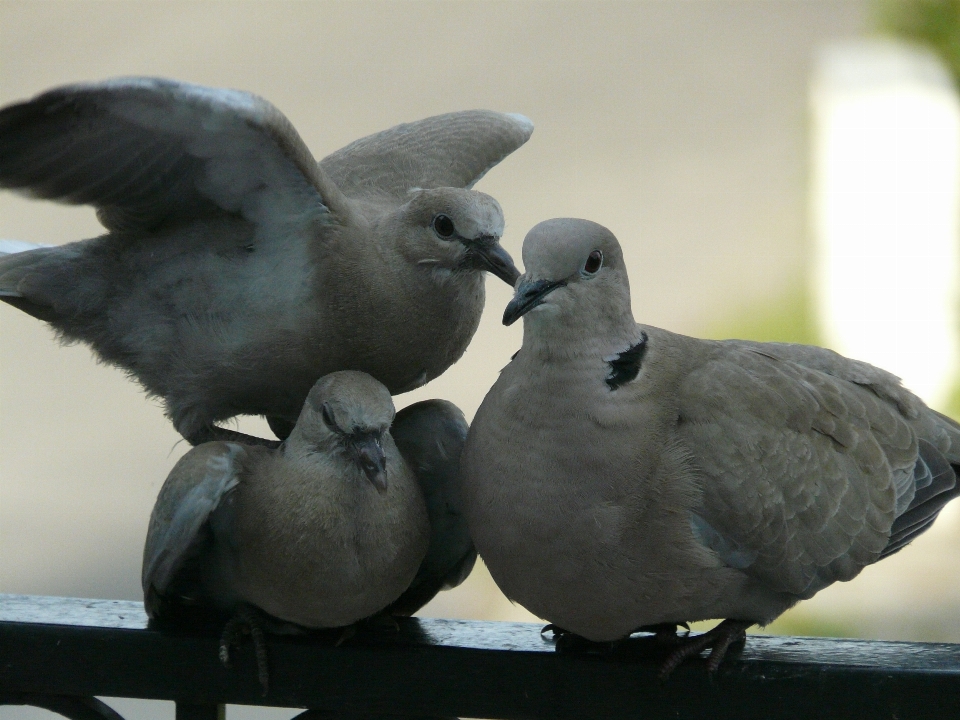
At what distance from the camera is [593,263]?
5.18ft

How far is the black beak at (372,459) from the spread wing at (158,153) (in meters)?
0.44

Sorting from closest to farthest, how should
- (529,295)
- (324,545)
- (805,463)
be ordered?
(529,295)
(324,545)
(805,463)

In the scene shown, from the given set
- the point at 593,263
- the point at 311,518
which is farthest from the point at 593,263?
the point at 311,518

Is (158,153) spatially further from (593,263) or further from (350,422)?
(593,263)

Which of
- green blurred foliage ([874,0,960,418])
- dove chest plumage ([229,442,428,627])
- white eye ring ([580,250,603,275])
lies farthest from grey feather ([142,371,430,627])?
green blurred foliage ([874,0,960,418])

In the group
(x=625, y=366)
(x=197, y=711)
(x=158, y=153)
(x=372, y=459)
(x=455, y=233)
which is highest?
(x=158, y=153)

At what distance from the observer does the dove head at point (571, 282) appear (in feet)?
5.03

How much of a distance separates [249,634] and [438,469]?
0.37 metres

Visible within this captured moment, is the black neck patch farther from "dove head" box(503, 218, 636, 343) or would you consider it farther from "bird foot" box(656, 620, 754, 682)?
"bird foot" box(656, 620, 754, 682)

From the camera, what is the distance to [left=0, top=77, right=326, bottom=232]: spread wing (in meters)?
1.62

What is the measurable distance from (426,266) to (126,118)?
49 cm

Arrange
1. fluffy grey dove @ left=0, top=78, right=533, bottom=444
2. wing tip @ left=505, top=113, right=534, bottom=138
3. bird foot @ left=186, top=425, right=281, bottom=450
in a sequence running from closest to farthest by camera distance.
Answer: fluffy grey dove @ left=0, top=78, right=533, bottom=444 → bird foot @ left=186, top=425, right=281, bottom=450 → wing tip @ left=505, top=113, right=534, bottom=138

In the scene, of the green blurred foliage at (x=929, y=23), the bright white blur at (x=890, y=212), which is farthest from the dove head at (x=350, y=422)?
the bright white blur at (x=890, y=212)

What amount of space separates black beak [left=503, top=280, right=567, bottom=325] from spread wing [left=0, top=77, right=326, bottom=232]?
1.42 ft
